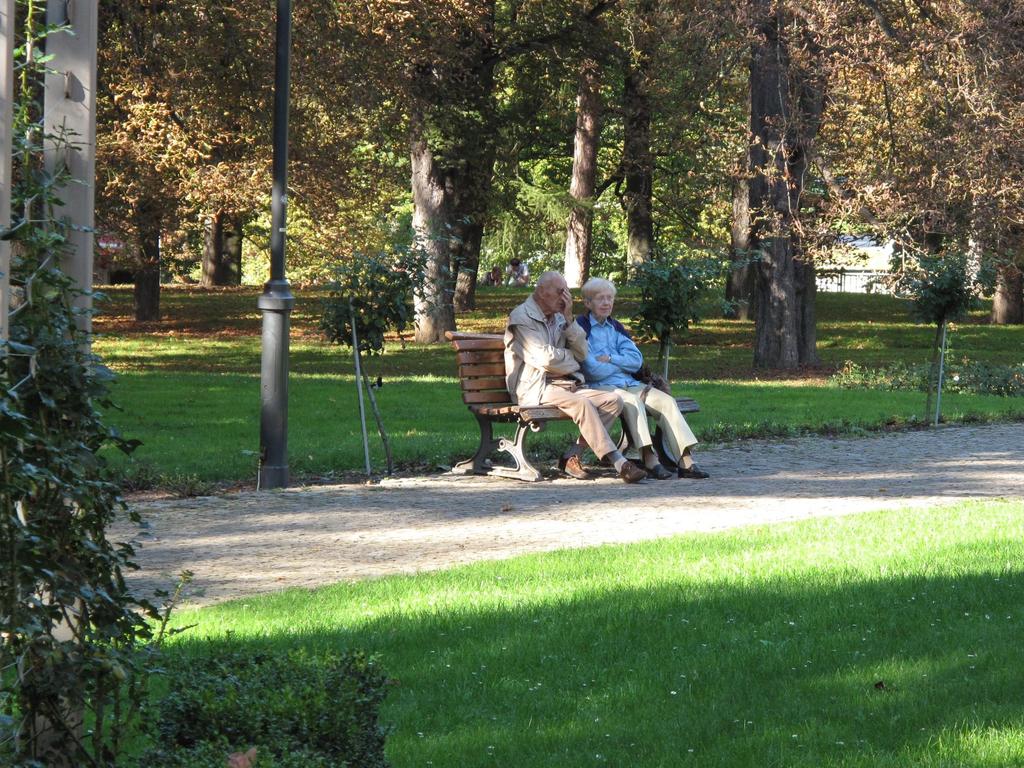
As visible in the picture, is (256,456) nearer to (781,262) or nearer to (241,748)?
(241,748)

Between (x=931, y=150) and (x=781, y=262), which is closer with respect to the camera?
(x=931, y=150)

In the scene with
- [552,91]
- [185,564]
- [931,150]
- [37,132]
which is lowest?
[185,564]

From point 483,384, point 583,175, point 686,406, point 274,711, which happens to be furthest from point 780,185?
point 274,711

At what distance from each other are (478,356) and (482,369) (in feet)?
0.37

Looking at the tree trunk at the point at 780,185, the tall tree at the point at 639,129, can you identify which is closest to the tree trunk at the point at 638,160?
the tall tree at the point at 639,129

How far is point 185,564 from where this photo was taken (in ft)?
25.6

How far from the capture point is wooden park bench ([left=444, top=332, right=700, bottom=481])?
11.4 meters

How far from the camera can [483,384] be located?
11844mm

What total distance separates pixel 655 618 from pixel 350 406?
420 inches

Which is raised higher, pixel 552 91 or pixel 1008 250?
pixel 552 91

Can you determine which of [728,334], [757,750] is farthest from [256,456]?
[728,334]

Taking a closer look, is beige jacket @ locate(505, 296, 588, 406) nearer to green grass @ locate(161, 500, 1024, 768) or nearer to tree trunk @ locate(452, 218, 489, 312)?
green grass @ locate(161, 500, 1024, 768)

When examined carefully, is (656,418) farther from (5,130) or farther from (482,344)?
(5,130)

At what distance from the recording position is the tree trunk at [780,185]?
22.1 meters
